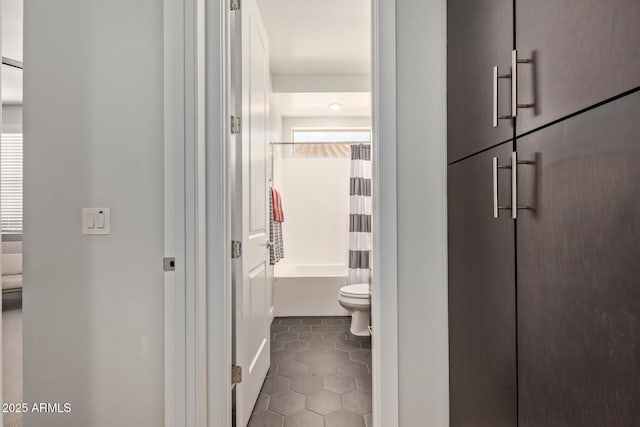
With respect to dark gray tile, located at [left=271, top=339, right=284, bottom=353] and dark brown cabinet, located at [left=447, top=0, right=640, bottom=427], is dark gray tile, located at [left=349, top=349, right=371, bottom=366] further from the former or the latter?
dark brown cabinet, located at [left=447, top=0, right=640, bottom=427]

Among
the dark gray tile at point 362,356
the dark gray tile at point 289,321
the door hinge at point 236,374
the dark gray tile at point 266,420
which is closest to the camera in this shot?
the door hinge at point 236,374

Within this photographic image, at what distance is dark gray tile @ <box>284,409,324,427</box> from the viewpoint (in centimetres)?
175

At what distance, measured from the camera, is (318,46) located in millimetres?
3066

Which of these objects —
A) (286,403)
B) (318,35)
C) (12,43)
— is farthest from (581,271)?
(12,43)

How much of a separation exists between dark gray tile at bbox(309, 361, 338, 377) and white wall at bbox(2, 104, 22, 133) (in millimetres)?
4530

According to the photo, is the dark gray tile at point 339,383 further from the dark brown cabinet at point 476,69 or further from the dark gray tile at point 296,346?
the dark brown cabinet at point 476,69

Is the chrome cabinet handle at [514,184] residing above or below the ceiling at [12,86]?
below

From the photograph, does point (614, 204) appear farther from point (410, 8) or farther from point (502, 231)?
point (410, 8)

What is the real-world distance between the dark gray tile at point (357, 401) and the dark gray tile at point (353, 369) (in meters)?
0.22

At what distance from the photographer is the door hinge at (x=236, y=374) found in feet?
5.23

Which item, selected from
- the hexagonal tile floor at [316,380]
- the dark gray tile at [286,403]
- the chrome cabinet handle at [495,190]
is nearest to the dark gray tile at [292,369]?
the hexagonal tile floor at [316,380]

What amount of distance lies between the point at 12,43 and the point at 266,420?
10.9 ft

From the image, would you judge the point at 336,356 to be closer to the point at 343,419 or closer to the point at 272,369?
the point at 272,369

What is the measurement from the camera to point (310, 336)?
2959 mm
